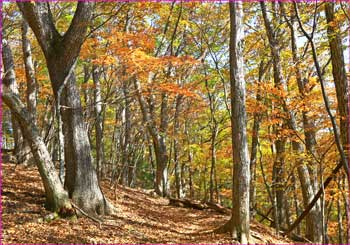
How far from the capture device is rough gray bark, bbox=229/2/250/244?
19.7ft

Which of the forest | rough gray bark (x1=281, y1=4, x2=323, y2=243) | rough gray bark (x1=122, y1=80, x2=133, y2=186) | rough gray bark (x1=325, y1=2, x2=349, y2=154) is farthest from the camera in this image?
rough gray bark (x1=122, y1=80, x2=133, y2=186)

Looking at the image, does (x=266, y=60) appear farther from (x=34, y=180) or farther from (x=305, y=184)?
(x=34, y=180)

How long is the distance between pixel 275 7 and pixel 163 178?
7409 mm

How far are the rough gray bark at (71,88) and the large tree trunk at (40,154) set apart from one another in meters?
0.56

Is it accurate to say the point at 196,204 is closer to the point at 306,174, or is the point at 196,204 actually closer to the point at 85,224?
the point at 306,174

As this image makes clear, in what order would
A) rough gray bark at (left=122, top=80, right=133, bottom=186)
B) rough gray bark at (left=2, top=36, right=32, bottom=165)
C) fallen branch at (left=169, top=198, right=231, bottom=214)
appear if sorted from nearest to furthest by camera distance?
rough gray bark at (left=2, top=36, right=32, bottom=165)
fallen branch at (left=169, top=198, right=231, bottom=214)
rough gray bark at (left=122, top=80, right=133, bottom=186)

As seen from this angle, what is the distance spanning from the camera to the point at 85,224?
592 cm

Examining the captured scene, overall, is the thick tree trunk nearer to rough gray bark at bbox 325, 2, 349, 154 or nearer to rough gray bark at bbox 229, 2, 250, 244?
rough gray bark at bbox 229, 2, 250, 244

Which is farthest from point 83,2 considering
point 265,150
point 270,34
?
point 265,150

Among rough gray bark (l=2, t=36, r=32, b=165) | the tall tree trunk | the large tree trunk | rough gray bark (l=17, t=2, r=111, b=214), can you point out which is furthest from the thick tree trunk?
the tall tree trunk

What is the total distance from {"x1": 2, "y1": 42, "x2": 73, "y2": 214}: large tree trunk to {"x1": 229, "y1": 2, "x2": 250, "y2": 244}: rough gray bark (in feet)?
10.2

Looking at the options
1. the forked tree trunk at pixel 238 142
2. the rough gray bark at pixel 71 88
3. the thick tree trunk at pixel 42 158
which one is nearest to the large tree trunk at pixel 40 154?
the thick tree trunk at pixel 42 158

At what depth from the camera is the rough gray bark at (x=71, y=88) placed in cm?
624

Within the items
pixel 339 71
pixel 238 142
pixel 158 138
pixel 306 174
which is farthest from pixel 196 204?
pixel 339 71
